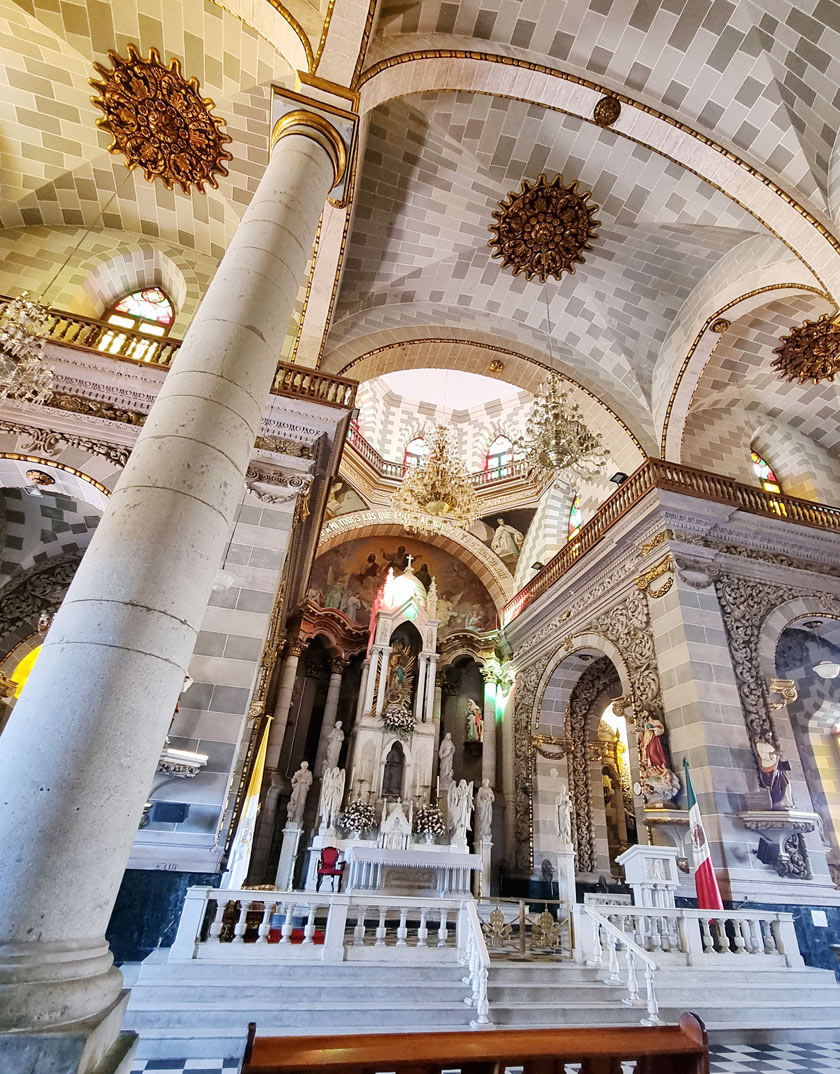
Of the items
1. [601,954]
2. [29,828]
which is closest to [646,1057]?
[29,828]

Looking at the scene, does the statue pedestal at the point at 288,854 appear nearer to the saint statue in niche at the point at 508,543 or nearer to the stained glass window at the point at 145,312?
the stained glass window at the point at 145,312

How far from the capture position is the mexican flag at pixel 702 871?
6.19 m

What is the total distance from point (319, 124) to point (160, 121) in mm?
5608

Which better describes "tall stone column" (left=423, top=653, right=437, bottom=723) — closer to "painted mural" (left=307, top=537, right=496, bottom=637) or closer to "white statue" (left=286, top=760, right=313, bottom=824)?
"white statue" (left=286, top=760, right=313, bottom=824)

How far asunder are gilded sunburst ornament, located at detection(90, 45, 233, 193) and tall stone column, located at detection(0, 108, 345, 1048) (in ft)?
23.7

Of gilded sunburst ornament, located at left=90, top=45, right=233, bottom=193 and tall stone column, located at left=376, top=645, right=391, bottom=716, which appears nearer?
gilded sunburst ornament, located at left=90, top=45, right=233, bottom=193

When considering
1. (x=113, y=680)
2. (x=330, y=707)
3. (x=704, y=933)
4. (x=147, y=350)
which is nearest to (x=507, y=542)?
(x=330, y=707)

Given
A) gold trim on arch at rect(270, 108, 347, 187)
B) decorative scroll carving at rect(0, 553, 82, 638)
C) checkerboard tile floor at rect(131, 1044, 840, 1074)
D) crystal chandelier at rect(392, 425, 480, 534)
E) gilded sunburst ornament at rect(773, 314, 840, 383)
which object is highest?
gilded sunburst ornament at rect(773, 314, 840, 383)

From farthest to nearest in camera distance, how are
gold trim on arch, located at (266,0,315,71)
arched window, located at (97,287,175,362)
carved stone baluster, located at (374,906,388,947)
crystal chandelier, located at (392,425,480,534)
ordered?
crystal chandelier, located at (392,425,480,534), arched window, located at (97,287,175,362), gold trim on arch, located at (266,0,315,71), carved stone baluster, located at (374,906,388,947)

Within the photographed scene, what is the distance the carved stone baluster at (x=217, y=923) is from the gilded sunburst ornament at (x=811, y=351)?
495 inches

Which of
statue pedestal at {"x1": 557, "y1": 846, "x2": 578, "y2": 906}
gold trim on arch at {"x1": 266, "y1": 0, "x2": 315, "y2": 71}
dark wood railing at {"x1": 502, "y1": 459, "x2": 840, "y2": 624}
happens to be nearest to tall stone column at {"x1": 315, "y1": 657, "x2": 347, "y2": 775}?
dark wood railing at {"x1": 502, "y1": 459, "x2": 840, "y2": 624}

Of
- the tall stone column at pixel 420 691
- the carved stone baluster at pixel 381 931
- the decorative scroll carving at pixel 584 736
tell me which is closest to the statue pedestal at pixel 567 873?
the carved stone baluster at pixel 381 931

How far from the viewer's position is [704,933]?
5.67m

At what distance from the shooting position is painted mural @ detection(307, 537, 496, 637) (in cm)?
1772
